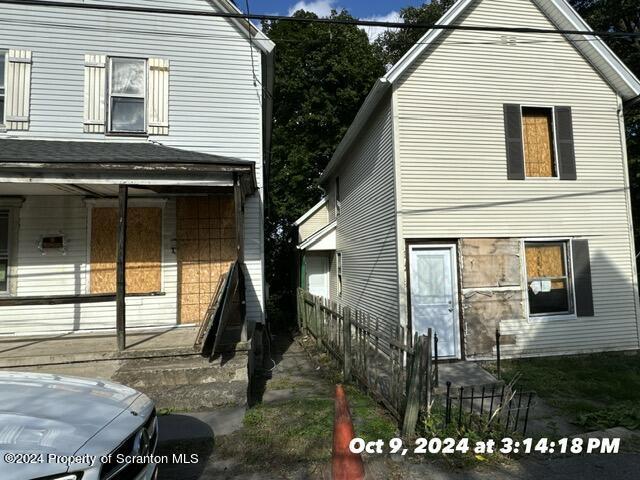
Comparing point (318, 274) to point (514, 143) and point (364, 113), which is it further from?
point (514, 143)

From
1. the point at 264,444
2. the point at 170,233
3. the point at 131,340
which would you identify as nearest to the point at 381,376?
the point at 264,444

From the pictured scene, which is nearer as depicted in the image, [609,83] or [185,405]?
[185,405]

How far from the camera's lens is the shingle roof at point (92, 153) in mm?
5469

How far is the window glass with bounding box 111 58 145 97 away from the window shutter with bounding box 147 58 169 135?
0.23 meters

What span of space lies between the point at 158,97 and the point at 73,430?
701 centimetres

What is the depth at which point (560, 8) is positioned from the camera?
864 centimetres

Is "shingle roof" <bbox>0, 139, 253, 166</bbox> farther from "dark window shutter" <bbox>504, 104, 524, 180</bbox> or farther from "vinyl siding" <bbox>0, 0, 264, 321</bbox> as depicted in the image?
"dark window shutter" <bbox>504, 104, 524, 180</bbox>

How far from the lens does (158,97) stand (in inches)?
313

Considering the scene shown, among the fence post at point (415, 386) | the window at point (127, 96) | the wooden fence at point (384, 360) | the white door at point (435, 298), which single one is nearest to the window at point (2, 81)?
the window at point (127, 96)

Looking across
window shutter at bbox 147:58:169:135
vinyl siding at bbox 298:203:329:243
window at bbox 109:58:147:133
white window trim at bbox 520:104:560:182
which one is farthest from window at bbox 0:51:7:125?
white window trim at bbox 520:104:560:182

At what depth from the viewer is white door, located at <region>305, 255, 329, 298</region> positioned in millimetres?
14750

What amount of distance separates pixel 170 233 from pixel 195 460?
4746mm

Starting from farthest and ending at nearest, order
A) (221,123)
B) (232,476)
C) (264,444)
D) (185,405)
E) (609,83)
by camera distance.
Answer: (609,83) < (221,123) < (185,405) < (264,444) < (232,476)

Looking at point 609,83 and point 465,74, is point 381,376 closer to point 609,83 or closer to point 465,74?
point 465,74
